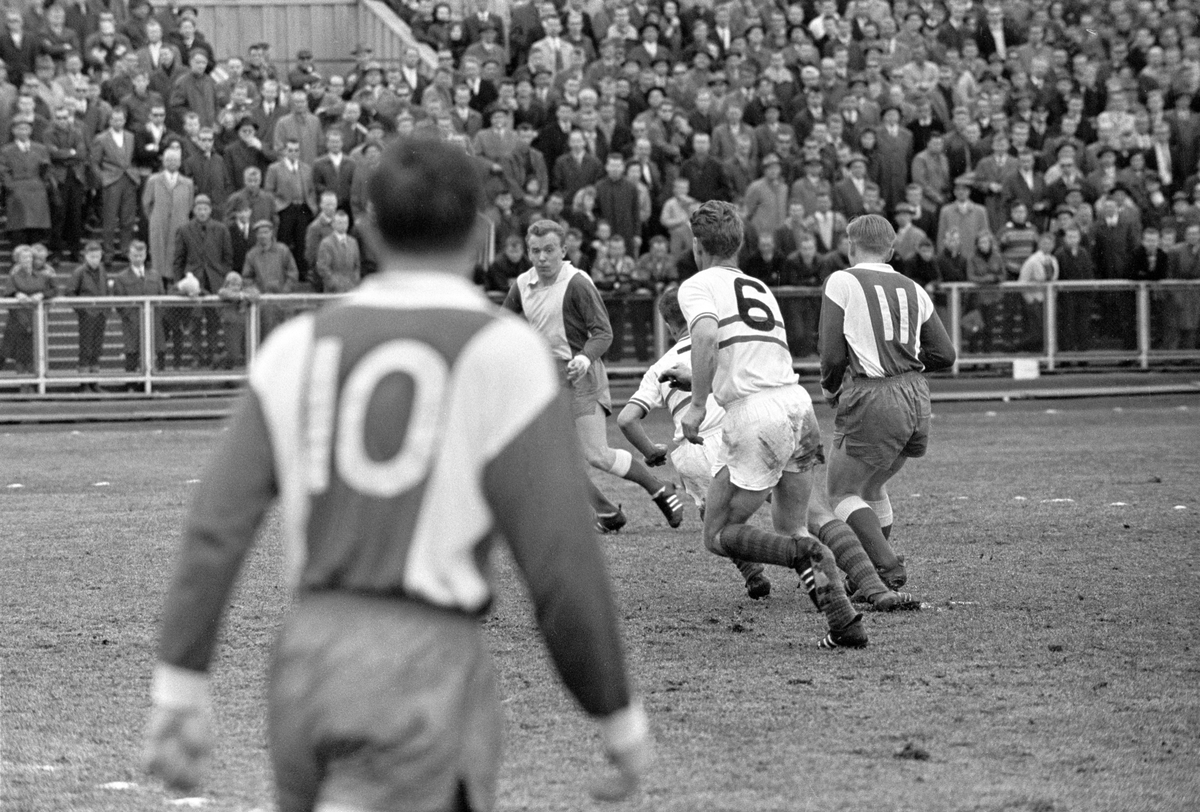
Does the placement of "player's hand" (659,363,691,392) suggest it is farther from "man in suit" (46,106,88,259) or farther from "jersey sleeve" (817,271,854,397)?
"man in suit" (46,106,88,259)

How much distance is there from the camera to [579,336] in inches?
441

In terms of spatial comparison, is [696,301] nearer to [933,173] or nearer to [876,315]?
[876,315]

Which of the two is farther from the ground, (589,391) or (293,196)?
(293,196)

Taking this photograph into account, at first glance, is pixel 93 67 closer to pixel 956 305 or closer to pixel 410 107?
pixel 410 107

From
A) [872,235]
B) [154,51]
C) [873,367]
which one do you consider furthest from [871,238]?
[154,51]

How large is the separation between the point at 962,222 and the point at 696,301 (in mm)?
15382

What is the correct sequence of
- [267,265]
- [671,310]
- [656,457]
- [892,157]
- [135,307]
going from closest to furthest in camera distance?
[671,310] → [656,457] → [135,307] → [267,265] → [892,157]

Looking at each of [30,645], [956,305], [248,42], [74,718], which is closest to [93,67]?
[248,42]

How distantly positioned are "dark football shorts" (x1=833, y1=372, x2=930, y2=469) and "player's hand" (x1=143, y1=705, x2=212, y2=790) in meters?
5.71

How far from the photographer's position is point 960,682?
690 cm

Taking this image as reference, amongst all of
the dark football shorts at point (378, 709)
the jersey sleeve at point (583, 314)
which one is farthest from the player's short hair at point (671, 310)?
the dark football shorts at point (378, 709)

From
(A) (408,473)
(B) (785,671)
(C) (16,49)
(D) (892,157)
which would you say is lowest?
(B) (785,671)

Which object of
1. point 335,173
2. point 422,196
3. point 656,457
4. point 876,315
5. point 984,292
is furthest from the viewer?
point 984,292

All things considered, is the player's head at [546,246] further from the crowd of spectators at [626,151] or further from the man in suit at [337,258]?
the man in suit at [337,258]
